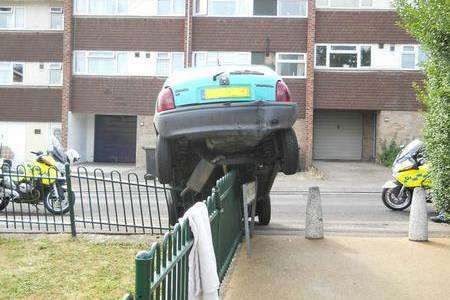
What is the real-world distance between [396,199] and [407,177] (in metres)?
0.68

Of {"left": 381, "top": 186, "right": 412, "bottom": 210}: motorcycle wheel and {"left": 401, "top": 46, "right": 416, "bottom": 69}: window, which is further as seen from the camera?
{"left": 401, "top": 46, "right": 416, "bottom": 69}: window

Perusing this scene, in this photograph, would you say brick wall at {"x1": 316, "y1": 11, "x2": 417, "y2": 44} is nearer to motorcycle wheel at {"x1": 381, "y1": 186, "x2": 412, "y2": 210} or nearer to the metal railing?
the metal railing

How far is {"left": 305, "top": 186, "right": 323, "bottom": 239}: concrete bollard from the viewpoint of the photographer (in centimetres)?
744

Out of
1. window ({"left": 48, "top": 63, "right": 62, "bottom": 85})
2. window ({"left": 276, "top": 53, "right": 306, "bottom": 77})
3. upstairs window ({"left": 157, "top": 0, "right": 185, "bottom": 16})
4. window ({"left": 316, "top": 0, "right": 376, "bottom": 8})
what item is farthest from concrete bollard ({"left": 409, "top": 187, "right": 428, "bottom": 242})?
window ({"left": 48, "top": 63, "right": 62, "bottom": 85})

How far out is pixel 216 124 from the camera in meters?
6.02

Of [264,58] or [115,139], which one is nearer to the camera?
[264,58]

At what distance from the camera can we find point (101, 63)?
25.4 meters

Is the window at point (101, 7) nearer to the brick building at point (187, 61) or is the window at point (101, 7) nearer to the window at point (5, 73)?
the brick building at point (187, 61)

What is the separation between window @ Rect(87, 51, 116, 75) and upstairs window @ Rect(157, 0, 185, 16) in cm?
299

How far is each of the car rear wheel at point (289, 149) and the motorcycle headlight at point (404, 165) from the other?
4895mm

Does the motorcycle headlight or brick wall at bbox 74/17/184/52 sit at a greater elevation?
brick wall at bbox 74/17/184/52

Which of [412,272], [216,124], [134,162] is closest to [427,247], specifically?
[412,272]

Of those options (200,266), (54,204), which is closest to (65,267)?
(200,266)

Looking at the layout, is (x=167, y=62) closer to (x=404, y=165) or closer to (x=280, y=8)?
(x=280, y=8)
